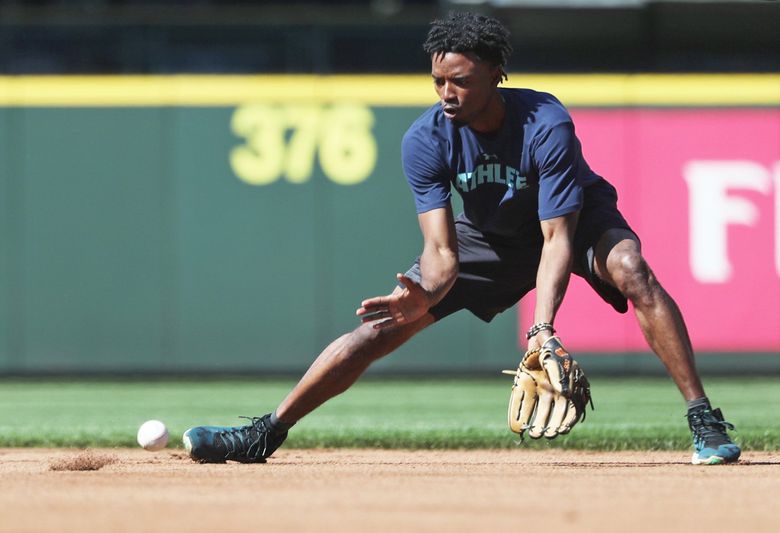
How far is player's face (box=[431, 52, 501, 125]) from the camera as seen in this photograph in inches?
205

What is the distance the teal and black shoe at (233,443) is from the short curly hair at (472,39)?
1614 mm

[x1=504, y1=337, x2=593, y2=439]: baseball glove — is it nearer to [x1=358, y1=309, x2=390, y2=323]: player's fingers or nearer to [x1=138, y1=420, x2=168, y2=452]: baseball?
[x1=358, y1=309, x2=390, y2=323]: player's fingers

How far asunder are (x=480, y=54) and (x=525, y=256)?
89cm

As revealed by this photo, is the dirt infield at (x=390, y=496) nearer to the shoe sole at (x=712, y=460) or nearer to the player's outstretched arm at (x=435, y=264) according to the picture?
the shoe sole at (x=712, y=460)

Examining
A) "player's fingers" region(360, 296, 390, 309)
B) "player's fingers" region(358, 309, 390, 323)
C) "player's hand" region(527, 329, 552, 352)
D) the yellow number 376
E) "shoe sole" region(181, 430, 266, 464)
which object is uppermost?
the yellow number 376

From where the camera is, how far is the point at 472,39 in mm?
5195

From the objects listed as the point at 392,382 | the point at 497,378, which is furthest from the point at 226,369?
the point at 497,378

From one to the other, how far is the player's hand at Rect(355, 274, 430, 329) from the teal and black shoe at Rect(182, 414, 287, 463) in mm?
628

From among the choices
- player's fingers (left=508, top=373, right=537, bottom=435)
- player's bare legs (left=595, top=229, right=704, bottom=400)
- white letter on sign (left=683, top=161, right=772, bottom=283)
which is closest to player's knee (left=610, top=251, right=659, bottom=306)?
player's bare legs (left=595, top=229, right=704, bottom=400)

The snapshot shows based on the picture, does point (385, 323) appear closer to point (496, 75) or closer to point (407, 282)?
point (407, 282)

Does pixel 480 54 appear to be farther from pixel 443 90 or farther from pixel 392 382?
pixel 392 382

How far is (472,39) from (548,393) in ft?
4.29

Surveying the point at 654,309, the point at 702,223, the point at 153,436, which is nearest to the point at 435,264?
the point at 654,309

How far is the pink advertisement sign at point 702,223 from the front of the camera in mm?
11703
